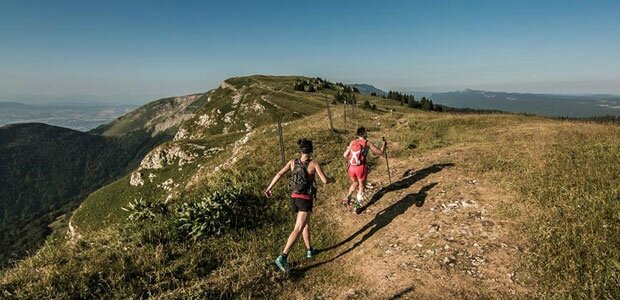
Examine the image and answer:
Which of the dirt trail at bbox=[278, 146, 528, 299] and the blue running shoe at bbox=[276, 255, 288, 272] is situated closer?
the dirt trail at bbox=[278, 146, 528, 299]

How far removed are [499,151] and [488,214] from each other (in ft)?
28.8

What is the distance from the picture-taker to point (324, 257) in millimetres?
10320

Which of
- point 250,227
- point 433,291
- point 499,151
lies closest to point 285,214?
point 250,227

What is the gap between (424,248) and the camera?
9.70m

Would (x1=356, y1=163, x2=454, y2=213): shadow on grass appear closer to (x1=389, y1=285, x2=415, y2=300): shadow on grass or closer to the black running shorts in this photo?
the black running shorts

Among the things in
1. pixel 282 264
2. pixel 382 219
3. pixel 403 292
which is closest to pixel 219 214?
pixel 282 264

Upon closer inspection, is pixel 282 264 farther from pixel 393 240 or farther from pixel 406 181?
pixel 406 181

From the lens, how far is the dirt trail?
26.5 ft

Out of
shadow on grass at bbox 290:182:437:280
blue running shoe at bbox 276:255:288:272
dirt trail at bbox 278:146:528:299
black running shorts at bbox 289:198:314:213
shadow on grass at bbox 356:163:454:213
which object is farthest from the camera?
shadow on grass at bbox 356:163:454:213

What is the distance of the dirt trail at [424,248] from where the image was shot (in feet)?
26.5

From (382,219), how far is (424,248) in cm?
267

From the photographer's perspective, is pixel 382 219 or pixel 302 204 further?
pixel 382 219

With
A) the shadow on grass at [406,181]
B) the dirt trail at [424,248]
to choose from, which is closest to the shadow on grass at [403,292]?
the dirt trail at [424,248]

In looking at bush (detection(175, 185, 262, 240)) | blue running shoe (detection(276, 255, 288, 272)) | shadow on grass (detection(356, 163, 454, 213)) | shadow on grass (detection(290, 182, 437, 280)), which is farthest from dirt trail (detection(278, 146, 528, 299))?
bush (detection(175, 185, 262, 240))
